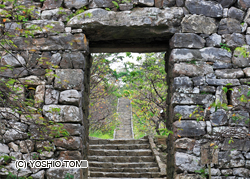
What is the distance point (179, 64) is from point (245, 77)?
2.59 feet

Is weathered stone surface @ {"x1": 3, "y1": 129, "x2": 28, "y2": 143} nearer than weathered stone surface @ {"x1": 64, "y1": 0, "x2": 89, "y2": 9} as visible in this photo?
Yes

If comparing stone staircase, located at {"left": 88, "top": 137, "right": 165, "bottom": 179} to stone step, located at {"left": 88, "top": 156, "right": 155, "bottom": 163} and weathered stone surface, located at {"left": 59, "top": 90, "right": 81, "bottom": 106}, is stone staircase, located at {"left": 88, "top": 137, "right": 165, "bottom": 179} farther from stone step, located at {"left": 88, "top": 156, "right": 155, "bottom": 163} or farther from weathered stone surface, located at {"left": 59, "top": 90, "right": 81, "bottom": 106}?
weathered stone surface, located at {"left": 59, "top": 90, "right": 81, "bottom": 106}

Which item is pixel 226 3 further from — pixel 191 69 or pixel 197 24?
pixel 191 69

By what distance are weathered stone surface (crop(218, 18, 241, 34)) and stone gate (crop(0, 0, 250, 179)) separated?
0.01 m

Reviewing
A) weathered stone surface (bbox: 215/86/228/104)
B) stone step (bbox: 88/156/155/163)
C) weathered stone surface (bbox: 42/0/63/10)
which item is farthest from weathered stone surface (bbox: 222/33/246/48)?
stone step (bbox: 88/156/155/163)

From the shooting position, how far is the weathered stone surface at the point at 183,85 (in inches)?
114

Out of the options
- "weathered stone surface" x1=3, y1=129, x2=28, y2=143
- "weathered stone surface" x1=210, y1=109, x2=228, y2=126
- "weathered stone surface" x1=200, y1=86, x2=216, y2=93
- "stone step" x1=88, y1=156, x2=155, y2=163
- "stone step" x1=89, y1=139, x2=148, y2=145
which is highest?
"weathered stone surface" x1=200, y1=86, x2=216, y2=93

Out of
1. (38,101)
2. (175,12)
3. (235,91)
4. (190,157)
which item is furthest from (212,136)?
(38,101)

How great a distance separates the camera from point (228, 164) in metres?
2.79

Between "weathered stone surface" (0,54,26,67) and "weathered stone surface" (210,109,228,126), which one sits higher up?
"weathered stone surface" (0,54,26,67)

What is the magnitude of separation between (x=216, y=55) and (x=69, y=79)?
1.77 metres

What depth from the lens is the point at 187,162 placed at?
9.16 feet

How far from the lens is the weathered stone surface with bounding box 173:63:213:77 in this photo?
292 cm

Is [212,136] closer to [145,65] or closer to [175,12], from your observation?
[175,12]
